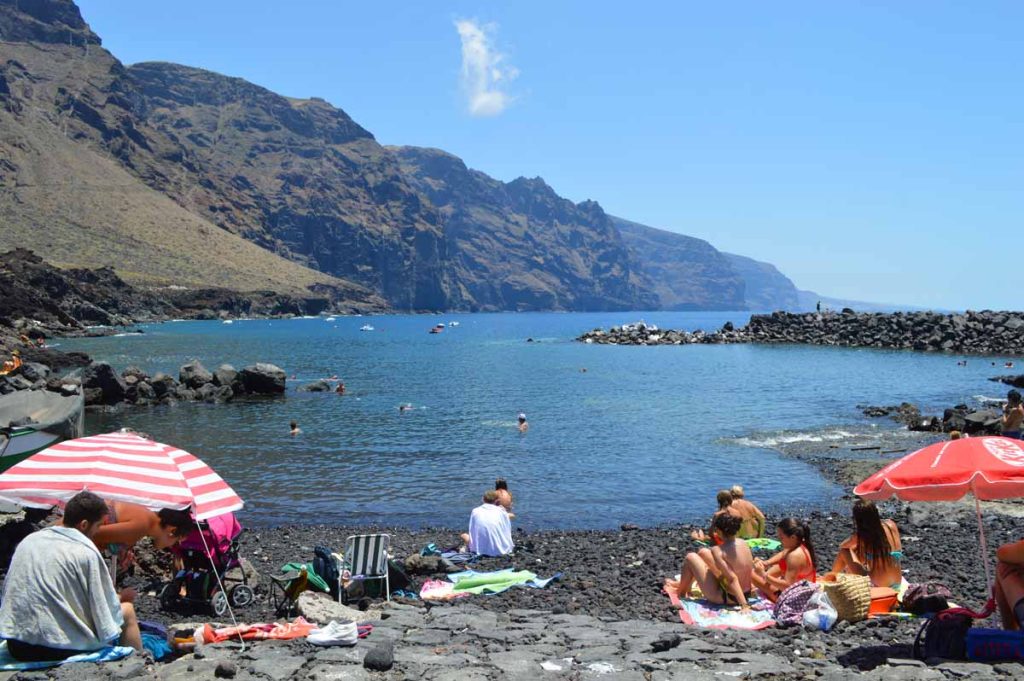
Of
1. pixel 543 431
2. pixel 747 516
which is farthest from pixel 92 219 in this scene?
pixel 747 516

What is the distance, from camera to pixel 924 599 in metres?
10.2

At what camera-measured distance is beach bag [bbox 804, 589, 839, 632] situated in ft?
31.6

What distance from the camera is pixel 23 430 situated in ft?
A: 54.6

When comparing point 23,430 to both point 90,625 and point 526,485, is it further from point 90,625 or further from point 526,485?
point 526,485

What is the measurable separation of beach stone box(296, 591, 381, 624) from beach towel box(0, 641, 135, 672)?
260cm

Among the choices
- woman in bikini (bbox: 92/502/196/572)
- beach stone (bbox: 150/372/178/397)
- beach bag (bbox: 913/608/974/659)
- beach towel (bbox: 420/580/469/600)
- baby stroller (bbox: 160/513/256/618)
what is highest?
woman in bikini (bbox: 92/502/196/572)

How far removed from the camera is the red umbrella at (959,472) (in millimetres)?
8445

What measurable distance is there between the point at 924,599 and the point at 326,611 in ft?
25.3

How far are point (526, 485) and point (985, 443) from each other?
662 inches

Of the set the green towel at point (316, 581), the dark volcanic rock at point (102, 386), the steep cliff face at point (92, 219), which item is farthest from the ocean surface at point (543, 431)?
the steep cliff face at point (92, 219)

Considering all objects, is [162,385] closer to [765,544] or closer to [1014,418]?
[765,544]

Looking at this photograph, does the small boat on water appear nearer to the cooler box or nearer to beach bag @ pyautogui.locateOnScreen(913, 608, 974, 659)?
beach bag @ pyautogui.locateOnScreen(913, 608, 974, 659)

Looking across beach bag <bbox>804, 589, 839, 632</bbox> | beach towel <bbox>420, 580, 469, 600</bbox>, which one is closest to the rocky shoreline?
beach bag <bbox>804, 589, 839, 632</bbox>

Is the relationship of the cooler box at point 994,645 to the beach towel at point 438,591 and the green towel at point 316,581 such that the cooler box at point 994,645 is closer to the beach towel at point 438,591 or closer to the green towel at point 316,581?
the beach towel at point 438,591
